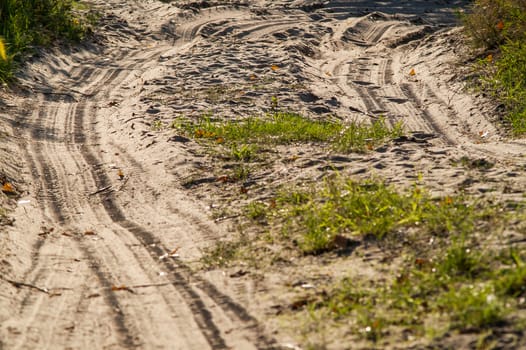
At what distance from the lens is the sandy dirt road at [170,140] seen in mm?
4371

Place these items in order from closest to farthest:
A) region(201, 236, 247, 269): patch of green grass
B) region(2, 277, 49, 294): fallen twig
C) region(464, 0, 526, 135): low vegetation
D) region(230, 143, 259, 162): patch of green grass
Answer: region(2, 277, 49, 294): fallen twig
region(201, 236, 247, 269): patch of green grass
region(230, 143, 259, 162): patch of green grass
region(464, 0, 526, 135): low vegetation

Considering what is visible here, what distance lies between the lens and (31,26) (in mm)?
12266

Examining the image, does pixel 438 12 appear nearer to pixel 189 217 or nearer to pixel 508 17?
pixel 508 17

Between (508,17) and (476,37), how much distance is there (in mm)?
551

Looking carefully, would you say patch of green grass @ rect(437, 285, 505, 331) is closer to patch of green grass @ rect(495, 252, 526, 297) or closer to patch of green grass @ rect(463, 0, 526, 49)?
patch of green grass @ rect(495, 252, 526, 297)

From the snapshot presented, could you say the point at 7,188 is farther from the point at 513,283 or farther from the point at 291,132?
the point at 513,283

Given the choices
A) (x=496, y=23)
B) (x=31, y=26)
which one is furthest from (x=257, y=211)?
(x=31, y=26)

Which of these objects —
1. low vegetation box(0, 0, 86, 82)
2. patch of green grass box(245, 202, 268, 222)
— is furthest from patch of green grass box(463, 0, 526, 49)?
low vegetation box(0, 0, 86, 82)

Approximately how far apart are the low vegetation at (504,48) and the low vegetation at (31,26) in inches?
254

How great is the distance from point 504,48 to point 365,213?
19.4ft

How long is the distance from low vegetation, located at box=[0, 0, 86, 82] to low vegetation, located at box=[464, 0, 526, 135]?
21.2 feet

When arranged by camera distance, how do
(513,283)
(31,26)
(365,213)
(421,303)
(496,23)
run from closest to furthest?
(513,283) → (421,303) → (365,213) → (496,23) → (31,26)

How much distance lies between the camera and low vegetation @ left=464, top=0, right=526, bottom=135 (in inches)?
357

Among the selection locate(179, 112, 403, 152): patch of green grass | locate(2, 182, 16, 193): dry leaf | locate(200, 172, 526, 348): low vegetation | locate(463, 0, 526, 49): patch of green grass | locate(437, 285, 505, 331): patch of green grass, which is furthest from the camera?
locate(463, 0, 526, 49): patch of green grass
